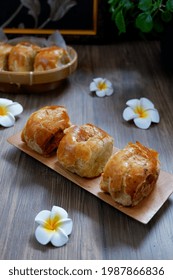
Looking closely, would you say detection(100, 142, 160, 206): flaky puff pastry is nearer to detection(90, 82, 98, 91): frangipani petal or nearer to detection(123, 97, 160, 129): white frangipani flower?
detection(123, 97, 160, 129): white frangipani flower

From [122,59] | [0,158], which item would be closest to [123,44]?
[122,59]

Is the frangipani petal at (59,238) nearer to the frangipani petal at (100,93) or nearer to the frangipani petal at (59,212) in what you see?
the frangipani petal at (59,212)

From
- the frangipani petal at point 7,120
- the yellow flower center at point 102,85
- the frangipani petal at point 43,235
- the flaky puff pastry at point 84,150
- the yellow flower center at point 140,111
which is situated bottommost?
the frangipani petal at point 7,120

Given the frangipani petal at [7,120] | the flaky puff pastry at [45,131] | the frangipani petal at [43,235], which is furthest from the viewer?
the frangipani petal at [7,120]

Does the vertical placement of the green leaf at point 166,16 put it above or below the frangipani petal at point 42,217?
above

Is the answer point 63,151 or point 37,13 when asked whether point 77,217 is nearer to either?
point 63,151

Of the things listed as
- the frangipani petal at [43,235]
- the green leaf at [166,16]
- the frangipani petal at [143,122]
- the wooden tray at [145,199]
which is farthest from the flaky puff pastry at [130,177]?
the green leaf at [166,16]

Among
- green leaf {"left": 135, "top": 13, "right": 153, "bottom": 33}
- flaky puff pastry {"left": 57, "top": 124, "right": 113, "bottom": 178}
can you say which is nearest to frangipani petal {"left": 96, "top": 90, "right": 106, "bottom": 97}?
green leaf {"left": 135, "top": 13, "right": 153, "bottom": 33}
